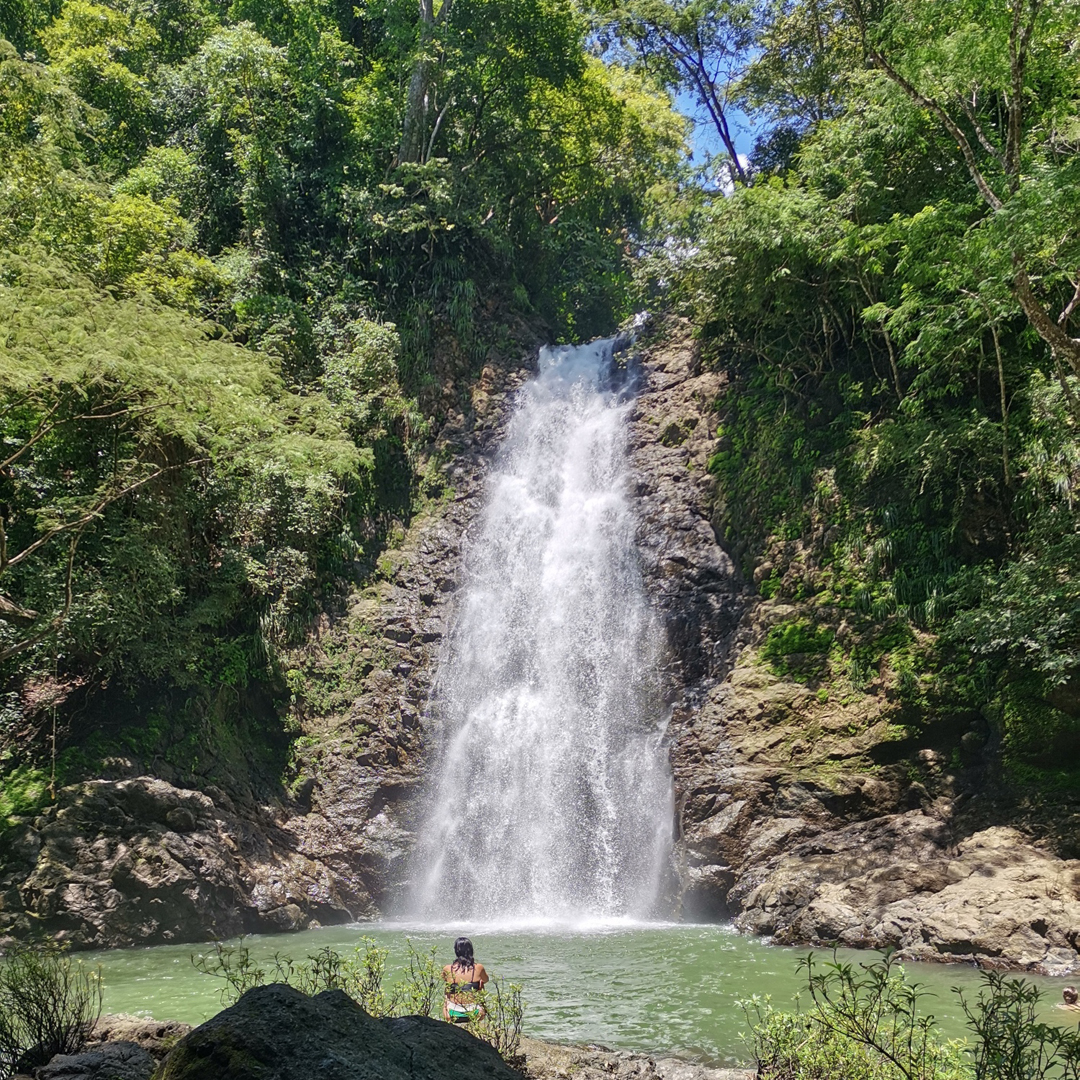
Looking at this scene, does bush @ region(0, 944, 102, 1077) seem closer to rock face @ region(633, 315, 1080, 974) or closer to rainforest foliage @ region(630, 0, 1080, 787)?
rock face @ region(633, 315, 1080, 974)

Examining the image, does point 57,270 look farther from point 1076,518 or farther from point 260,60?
point 1076,518

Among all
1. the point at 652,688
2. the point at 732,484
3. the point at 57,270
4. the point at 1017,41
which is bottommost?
the point at 652,688

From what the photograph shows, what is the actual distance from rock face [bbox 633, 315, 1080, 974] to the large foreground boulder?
7890mm

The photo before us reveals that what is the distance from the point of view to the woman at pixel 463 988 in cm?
583

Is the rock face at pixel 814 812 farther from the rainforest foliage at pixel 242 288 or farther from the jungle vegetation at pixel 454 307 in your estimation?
the rainforest foliage at pixel 242 288

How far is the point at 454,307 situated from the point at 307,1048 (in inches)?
896

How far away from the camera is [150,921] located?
11648mm

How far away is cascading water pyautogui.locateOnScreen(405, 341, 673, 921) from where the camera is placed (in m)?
14.1

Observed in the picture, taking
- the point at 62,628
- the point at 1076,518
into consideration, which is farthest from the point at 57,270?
the point at 1076,518

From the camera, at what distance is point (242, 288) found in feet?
68.2

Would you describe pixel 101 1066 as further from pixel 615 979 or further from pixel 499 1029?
pixel 615 979

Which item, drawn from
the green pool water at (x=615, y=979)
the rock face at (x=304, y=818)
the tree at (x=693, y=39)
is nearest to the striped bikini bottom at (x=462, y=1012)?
the green pool water at (x=615, y=979)

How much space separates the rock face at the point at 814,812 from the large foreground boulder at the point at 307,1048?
7890 mm

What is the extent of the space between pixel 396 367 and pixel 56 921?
1483 cm
